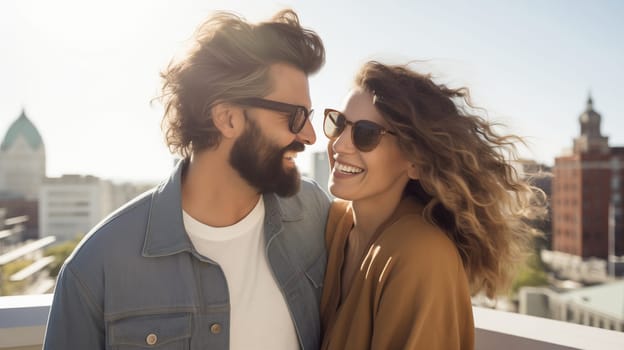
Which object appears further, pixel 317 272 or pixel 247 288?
pixel 317 272

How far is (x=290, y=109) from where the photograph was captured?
8.21ft

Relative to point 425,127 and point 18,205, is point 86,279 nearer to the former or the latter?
point 425,127

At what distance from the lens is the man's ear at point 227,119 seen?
2.42 m

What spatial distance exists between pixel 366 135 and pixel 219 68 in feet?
2.73

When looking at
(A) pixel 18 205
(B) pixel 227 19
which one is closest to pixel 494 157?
(B) pixel 227 19

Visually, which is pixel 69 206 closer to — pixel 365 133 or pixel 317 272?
pixel 317 272

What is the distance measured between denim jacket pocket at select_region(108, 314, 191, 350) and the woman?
62cm

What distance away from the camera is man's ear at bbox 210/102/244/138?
7.95 ft

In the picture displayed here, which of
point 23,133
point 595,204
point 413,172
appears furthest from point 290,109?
point 23,133

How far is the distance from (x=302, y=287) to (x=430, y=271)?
72cm

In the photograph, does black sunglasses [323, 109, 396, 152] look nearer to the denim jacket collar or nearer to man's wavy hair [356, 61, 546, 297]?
man's wavy hair [356, 61, 546, 297]

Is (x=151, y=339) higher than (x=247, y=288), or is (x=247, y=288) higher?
(x=247, y=288)

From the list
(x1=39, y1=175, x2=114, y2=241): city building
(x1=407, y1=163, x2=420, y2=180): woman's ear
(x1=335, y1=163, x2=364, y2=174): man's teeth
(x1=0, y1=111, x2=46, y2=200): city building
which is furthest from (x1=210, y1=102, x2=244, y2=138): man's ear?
(x1=0, y1=111, x2=46, y2=200): city building

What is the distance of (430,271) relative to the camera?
5.77 feet
